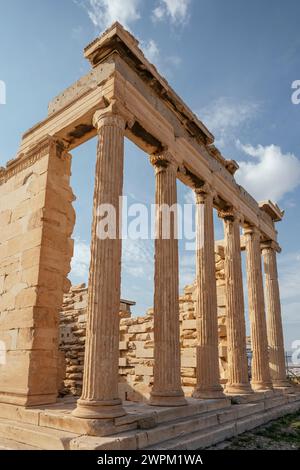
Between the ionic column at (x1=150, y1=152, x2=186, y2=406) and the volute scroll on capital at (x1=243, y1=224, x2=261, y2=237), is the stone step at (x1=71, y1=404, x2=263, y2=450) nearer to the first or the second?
the ionic column at (x1=150, y1=152, x2=186, y2=406)

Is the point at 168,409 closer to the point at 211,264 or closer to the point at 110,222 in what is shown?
the point at 110,222

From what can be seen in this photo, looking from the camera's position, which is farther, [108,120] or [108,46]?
[108,46]

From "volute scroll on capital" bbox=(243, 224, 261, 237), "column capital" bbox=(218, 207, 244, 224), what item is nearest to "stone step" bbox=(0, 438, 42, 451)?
"column capital" bbox=(218, 207, 244, 224)

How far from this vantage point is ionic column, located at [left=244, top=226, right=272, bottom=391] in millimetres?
16016

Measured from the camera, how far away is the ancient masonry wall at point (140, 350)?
14773 millimetres

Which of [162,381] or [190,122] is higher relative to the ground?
[190,122]

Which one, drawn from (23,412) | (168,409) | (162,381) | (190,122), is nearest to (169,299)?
(162,381)

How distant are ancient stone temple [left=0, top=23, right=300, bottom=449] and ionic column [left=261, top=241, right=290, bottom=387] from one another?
3.68 meters

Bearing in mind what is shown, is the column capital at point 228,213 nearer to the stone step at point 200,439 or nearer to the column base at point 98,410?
the stone step at point 200,439

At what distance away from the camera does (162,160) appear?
38.8ft

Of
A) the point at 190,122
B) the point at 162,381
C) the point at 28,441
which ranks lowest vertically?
the point at 28,441

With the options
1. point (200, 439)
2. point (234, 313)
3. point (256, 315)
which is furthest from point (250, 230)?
point (200, 439)

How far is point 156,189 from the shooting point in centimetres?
1175

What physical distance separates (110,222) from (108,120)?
2.71m
